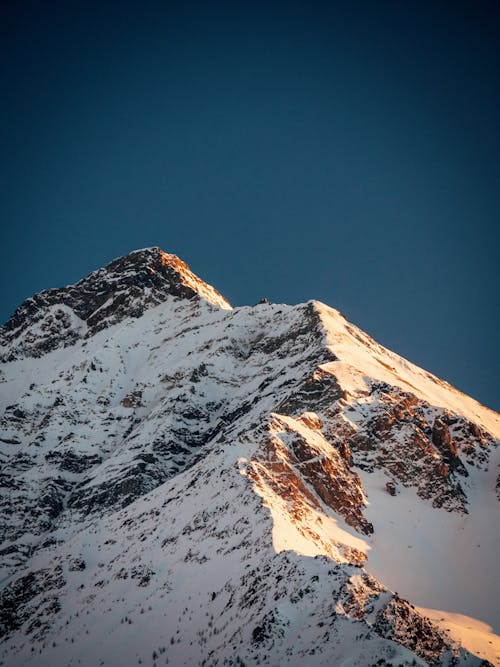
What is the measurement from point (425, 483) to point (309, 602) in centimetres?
4202

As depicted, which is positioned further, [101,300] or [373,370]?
[101,300]

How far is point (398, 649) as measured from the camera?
26.3 m

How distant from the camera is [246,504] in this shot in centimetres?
4903

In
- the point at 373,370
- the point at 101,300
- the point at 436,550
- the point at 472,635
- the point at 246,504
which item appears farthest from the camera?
the point at 101,300

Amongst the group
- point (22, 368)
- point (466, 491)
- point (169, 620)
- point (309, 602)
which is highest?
point (22, 368)

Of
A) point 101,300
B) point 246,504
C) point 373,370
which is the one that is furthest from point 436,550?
point 101,300

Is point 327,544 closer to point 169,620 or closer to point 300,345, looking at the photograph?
point 169,620

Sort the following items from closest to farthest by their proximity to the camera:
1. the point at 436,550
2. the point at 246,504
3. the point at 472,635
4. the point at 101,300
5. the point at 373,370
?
the point at 472,635, the point at 246,504, the point at 436,550, the point at 373,370, the point at 101,300

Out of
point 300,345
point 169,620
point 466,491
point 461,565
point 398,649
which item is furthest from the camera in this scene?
point 300,345

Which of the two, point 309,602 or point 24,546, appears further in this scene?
point 24,546

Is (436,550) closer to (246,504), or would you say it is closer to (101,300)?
(246,504)

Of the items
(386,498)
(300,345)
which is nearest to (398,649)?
(386,498)

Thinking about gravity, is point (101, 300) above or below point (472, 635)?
above

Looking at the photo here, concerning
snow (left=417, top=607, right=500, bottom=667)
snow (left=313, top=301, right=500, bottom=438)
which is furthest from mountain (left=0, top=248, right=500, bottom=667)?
snow (left=313, top=301, right=500, bottom=438)
